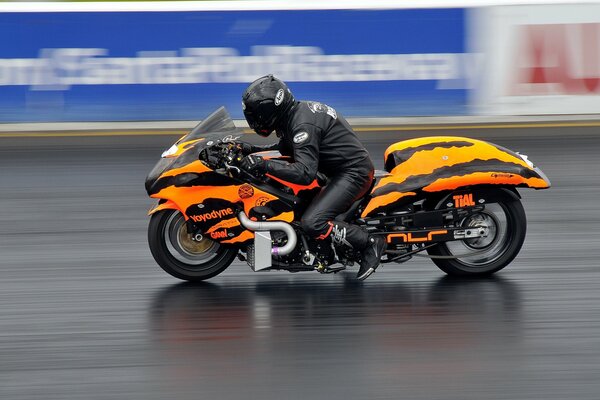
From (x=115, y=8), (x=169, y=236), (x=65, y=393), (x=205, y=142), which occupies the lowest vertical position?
(x=65, y=393)

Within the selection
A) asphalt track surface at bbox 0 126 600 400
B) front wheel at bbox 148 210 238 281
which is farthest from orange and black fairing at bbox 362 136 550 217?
front wheel at bbox 148 210 238 281

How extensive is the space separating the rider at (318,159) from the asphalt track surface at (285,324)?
16.5 inches

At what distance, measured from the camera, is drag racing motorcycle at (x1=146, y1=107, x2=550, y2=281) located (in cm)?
782

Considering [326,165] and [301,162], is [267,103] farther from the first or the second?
[326,165]

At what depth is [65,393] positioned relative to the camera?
19.2 ft

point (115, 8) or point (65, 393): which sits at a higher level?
point (115, 8)

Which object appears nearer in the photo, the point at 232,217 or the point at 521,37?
the point at 232,217

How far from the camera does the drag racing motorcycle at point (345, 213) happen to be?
25.7ft

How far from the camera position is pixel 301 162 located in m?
7.57

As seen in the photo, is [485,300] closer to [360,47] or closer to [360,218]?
[360,218]

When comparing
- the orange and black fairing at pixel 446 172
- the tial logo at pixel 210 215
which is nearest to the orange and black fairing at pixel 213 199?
the tial logo at pixel 210 215

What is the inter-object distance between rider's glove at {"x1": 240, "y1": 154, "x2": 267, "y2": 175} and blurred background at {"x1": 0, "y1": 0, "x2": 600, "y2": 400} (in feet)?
3.01

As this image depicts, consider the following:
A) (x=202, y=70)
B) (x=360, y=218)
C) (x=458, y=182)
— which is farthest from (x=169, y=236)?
(x=202, y=70)

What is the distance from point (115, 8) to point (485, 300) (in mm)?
8993
